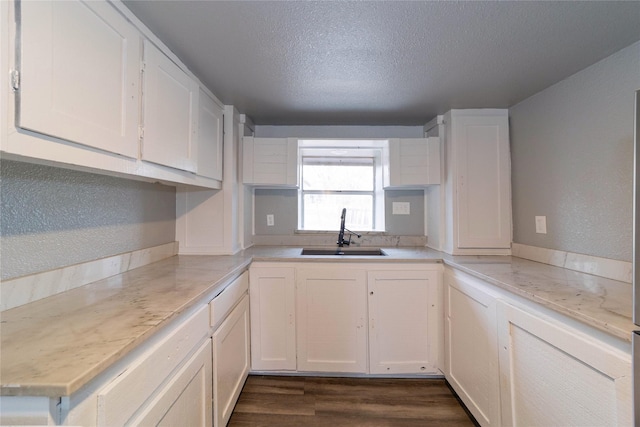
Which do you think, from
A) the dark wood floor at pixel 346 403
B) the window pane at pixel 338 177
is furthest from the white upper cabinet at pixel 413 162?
the dark wood floor at pixel 346 403

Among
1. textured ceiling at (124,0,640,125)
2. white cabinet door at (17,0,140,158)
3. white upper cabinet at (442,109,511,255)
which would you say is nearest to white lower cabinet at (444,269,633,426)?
Answer: white upper cabinet at (442,109,511,255)

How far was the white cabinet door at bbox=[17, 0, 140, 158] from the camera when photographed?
0.70 m

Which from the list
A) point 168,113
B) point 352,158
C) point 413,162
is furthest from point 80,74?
point 352,158

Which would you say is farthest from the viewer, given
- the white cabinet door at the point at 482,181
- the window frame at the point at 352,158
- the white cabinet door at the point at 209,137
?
the window frame at the point at 352,158

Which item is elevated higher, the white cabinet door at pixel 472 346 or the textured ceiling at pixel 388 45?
the textured ceiling at pixel 388 45

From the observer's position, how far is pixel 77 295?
1048 millimetres

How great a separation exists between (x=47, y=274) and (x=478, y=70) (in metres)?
2.29

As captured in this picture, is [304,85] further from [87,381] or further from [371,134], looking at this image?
[87,381]

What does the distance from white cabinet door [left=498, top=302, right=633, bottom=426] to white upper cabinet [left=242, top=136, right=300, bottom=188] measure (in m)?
1.70

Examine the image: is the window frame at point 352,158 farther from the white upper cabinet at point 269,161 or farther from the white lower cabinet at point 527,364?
the white lower cabinet at point 527,364

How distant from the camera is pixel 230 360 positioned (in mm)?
1477

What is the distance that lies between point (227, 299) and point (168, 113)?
3.31ft

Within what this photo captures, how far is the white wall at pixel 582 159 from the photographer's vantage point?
1288 mm

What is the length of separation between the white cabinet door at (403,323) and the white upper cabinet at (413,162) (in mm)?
798
